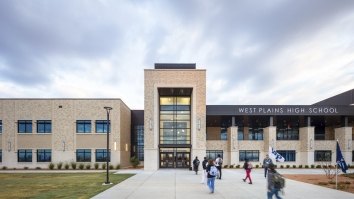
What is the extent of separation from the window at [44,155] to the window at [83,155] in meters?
3.75

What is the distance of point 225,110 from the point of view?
45.6m

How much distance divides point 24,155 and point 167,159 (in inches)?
759

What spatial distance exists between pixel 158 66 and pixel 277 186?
36042mm

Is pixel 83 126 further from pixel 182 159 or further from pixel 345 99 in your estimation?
pixel 345 99

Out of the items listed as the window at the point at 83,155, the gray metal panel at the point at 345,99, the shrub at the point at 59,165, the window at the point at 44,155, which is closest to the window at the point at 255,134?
the gray metal panel at the point at 345,99

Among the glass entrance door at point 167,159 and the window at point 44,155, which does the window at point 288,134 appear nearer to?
the glass entrance door at point 167,159

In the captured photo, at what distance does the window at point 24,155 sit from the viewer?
141ft

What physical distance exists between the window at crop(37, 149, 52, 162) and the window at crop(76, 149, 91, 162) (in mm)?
3750

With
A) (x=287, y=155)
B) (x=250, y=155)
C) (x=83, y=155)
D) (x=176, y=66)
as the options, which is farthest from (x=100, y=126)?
(x=287, y=155)

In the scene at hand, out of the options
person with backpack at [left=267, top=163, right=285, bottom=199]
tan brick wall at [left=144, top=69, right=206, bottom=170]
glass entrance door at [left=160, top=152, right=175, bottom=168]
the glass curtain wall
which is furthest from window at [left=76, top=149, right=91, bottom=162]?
person with backpack at [left=267, top=163, right=285, bottom=199]

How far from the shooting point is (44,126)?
43.2 metres

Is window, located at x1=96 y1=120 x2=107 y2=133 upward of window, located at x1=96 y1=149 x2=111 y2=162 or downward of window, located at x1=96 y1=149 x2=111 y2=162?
upward

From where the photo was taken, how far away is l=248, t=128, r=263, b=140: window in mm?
48594

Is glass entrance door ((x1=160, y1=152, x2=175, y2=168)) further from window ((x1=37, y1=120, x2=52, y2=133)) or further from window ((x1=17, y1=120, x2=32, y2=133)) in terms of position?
window ((x1=17, y1=120, x2=32, y2=133))
